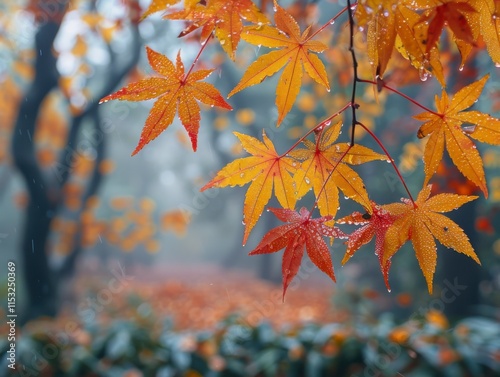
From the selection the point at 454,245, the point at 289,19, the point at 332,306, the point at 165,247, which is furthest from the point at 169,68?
the point at 165,247

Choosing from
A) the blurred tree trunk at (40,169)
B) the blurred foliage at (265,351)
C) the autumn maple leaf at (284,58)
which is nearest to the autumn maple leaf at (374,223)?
the autumn maple leaf at (284,58)

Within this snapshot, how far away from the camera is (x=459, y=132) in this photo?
495mm

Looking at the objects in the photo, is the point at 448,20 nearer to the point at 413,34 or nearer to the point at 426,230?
the point at 413,34

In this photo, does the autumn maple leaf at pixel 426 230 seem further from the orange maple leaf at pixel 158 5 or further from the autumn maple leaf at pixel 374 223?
the orange maple leaf at pixel 158 5

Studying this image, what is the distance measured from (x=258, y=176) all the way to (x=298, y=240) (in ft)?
0.32

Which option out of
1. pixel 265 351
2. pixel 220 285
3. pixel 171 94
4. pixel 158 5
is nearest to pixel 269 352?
pixel 265 351

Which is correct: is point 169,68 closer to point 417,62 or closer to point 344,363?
point 417,62

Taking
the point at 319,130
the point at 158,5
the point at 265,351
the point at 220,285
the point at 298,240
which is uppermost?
the point at 158,5

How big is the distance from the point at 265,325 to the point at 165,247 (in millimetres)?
15683

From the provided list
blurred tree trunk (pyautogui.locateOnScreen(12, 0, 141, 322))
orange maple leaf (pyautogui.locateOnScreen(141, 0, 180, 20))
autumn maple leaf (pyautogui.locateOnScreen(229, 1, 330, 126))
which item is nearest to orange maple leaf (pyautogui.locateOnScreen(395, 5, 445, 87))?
autumn maple leaf (pyautogui.locateOnScreen(229, 1, 330, 126))

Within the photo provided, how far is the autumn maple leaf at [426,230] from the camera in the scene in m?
0.50

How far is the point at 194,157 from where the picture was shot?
13305mm

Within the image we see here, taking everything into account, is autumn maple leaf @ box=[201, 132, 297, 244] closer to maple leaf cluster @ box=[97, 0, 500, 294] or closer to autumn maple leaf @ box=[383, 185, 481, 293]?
maple leaf cluster @ box=[97, 0, 500, 294]

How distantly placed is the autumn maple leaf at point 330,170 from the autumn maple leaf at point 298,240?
35 mm
